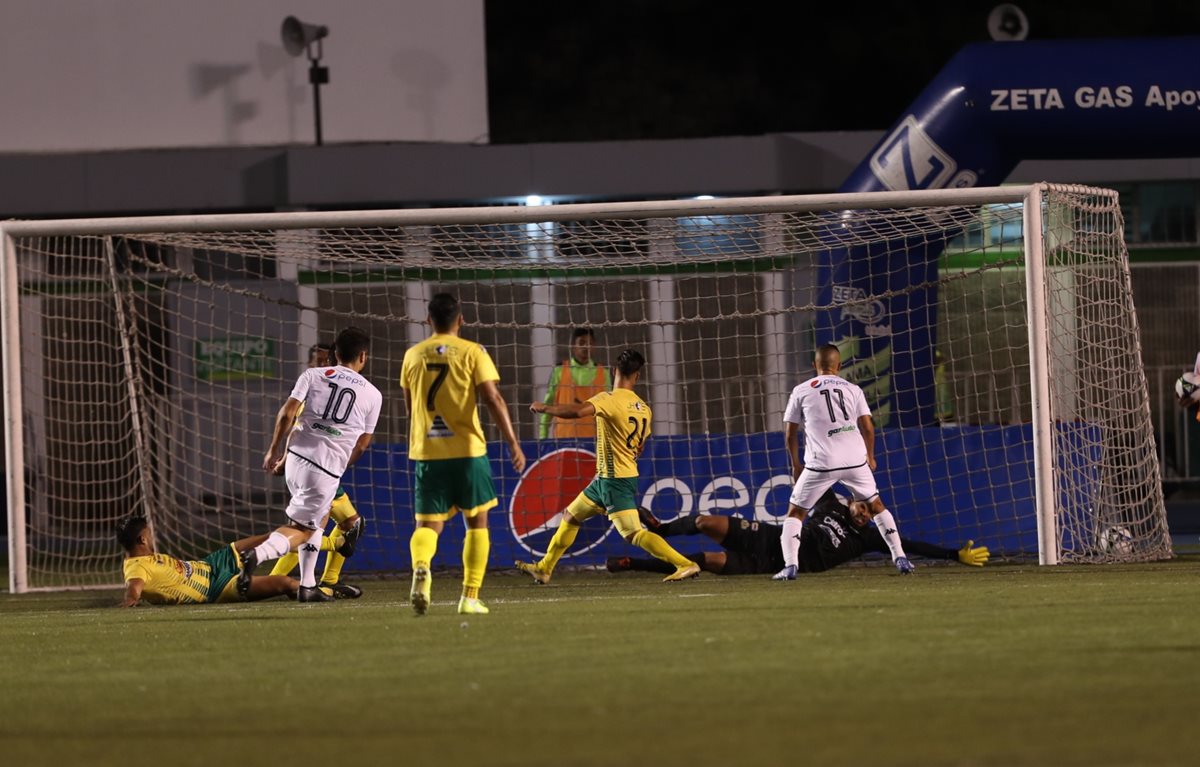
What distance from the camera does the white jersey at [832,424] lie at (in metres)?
11.5

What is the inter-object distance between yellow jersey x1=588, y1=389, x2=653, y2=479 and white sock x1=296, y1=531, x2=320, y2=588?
87.5 inches

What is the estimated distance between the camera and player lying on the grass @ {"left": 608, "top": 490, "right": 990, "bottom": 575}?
12.2 m

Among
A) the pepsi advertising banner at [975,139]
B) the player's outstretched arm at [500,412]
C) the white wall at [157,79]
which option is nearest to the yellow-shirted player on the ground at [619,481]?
the pepsi advertising banner at [975,139]

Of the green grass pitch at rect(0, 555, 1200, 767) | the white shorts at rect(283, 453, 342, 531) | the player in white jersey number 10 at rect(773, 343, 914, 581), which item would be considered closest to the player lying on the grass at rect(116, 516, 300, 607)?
the white shorts at rect(283, 453, 342, 531)

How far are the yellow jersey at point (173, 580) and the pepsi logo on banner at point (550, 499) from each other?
3178mm

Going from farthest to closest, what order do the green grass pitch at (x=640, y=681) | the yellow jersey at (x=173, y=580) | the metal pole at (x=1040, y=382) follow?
1. the metal pole at (x=1040, y=382)
2. the yellow jersey at (x=173, y=580)
3. the green grass pitch at (x=640, y=681)

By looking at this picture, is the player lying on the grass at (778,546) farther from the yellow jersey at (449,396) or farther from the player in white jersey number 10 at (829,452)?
the yellow jersey at (449,396)

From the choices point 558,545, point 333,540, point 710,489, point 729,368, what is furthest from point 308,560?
point 729,368

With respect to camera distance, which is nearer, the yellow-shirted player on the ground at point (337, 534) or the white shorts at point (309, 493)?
the white shorts at point (309, 493)

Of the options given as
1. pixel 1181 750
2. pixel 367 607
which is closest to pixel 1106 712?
pixel 1181 750

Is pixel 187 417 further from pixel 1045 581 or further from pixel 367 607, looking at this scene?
pixel 1045 581

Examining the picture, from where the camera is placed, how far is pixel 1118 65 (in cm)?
1248

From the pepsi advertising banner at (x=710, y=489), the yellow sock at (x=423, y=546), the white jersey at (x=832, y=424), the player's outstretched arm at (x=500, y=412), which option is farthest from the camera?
the pepsi advertising banner at (x=710, y=489)

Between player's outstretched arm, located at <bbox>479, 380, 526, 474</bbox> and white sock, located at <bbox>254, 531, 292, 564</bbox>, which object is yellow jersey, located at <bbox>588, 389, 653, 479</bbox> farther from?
player's outstretched arm, located at <bbox>479, 380, 526, 474</bbox>
